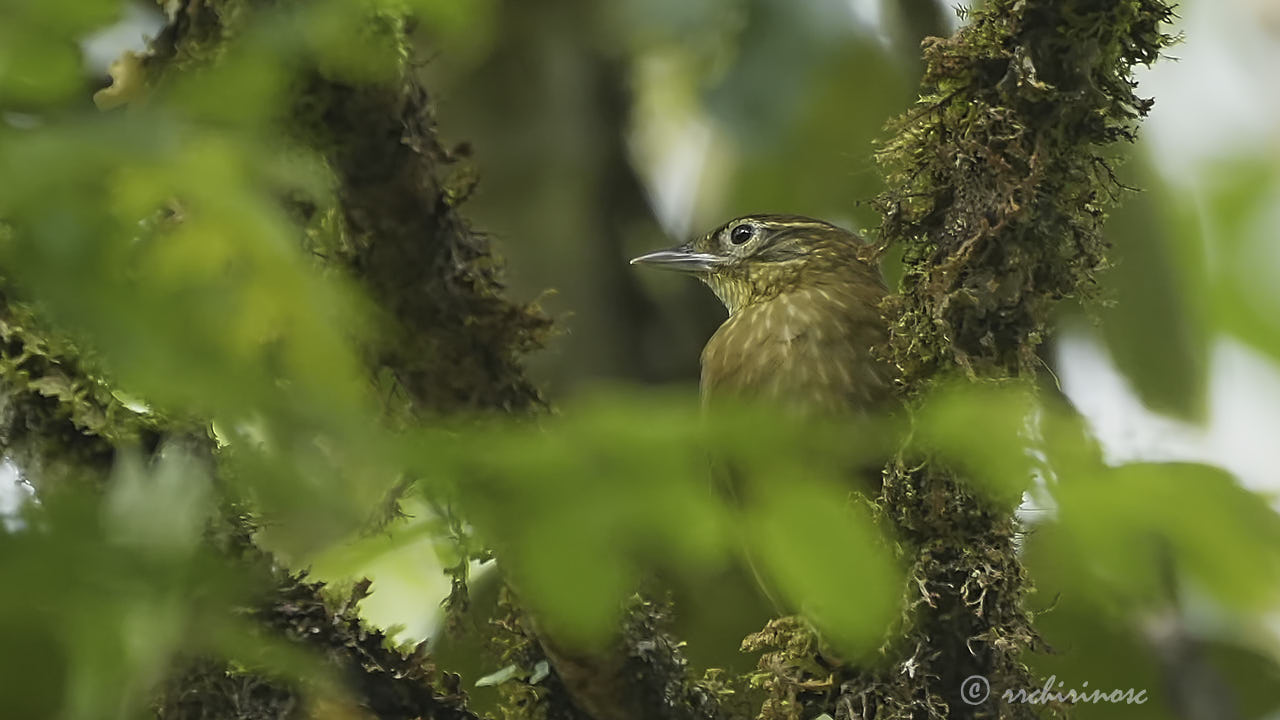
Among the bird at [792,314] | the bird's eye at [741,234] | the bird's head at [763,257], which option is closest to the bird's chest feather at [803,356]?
the bird at [792,314]

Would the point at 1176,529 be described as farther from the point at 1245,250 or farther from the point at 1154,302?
the point at 1154,302

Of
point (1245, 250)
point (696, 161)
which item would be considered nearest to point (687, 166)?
point (696, 161)

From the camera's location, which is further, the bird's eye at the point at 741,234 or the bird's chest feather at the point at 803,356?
the bird's eye at the point at 741,234

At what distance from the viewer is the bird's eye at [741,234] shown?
431 centimetres

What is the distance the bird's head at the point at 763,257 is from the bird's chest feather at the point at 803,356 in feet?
0.52

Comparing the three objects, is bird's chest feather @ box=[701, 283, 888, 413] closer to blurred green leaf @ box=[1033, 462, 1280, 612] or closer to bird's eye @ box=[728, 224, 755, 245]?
bird's eye @ box=[728, 224, 755, 245]

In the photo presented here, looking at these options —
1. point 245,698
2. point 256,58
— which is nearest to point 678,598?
point 245,698

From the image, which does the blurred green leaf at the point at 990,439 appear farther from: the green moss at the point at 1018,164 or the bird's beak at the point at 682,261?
the bird's beak at the point at 682,261

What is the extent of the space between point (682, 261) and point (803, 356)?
87cm

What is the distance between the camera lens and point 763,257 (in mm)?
4258

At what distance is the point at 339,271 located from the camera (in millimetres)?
2777

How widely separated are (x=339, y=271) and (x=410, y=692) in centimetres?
78

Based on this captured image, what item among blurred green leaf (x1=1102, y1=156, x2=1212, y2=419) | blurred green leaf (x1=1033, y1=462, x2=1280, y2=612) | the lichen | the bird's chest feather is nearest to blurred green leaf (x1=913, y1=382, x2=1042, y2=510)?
blurred green leaf (x1=1033, y1=462, x2=1280, y2=612)

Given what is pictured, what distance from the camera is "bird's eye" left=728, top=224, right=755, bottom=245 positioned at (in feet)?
14.1
